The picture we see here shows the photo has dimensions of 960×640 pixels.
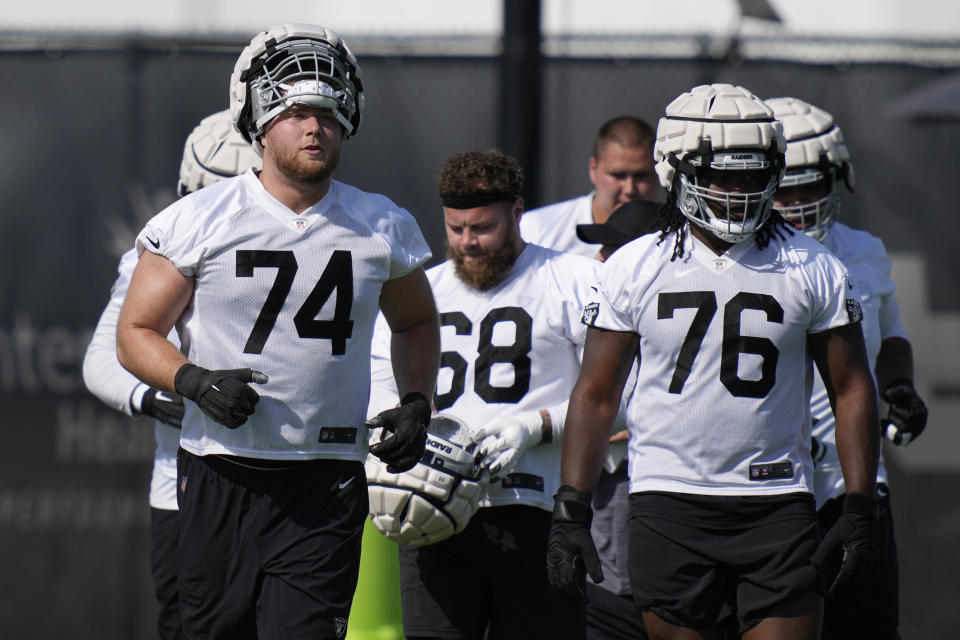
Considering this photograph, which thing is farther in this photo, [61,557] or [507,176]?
[61,557]

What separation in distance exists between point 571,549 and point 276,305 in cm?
105

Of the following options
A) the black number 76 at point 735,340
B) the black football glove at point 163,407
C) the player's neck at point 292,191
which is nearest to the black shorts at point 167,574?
the black football glove at point 163,407

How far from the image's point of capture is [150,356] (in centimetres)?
348

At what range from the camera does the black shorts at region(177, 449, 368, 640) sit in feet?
11.6

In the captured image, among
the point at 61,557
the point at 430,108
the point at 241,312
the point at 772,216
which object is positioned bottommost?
the point at 61,557

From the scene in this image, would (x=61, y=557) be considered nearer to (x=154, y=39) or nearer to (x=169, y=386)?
(x=154, y=39)

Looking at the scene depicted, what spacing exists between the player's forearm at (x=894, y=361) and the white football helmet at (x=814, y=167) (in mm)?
593

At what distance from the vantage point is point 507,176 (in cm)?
470

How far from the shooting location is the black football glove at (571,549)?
3621 millimetres

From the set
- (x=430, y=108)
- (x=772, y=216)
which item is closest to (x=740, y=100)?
(x=772, y=216)

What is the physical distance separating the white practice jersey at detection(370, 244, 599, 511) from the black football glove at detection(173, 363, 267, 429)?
49.0 inches

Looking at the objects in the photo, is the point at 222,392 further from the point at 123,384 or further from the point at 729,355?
the point at 123,384

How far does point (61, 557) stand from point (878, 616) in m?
4.24

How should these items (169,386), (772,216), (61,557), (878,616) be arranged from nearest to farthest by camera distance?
1. (169,386)
2. (772,216)
3. (878,616)
4. (61,557)
